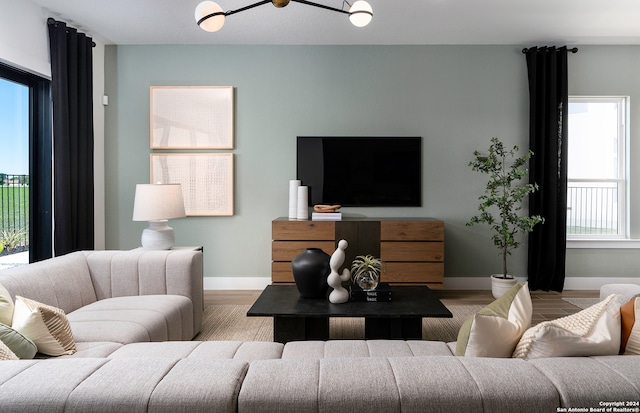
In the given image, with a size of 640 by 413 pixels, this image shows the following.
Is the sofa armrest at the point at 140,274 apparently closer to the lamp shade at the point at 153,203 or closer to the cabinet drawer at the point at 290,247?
the lamp shade at the point at 153,203

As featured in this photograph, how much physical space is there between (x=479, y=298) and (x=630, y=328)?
3342 millimetres

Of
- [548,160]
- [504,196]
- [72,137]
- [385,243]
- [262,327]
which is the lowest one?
[262,327]

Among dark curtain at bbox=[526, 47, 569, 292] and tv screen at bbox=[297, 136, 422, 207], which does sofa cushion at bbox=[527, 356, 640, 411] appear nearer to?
tv screen at bbox=[297, 136, 422, 207]

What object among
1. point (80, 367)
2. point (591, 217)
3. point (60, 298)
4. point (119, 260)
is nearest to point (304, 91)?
point (119, 260)

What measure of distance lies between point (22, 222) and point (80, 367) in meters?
3.45

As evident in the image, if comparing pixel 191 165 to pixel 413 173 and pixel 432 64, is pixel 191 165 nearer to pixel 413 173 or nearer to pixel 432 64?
pixel 413 173

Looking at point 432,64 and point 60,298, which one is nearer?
point 60,298

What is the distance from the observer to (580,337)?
1.16 meters

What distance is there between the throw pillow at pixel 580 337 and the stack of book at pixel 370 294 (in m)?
1.63

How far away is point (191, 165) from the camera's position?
15.6 ft

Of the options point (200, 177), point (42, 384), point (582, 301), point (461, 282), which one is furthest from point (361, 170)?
point (42, 384)

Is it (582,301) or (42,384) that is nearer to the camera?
(42,384)

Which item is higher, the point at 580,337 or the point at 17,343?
the point at 580,337

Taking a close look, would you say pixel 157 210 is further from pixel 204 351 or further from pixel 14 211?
pixel 204 351
